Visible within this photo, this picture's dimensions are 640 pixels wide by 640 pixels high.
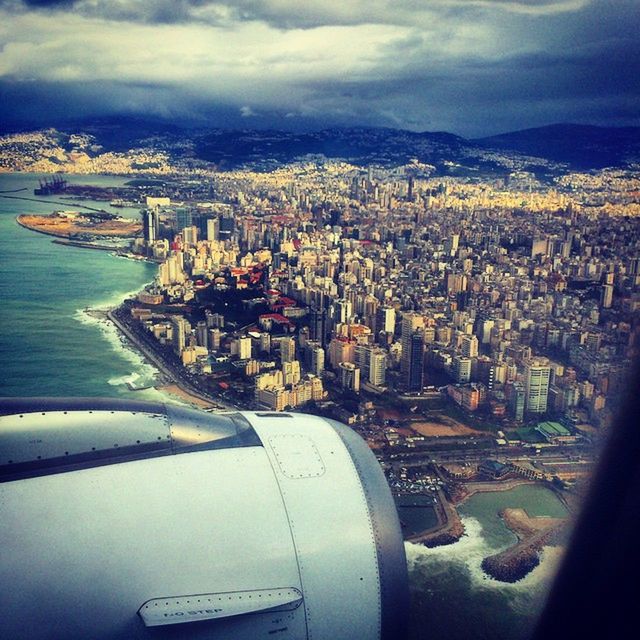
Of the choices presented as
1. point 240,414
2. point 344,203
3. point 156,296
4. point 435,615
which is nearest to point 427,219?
point 344,203

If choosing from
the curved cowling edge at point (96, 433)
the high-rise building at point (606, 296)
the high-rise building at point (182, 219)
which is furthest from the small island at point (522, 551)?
the high-rise building at point (182, 219)

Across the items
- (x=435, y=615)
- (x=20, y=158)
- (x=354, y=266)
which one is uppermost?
(x=20, y=158)

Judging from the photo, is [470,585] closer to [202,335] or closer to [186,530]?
[186,530]

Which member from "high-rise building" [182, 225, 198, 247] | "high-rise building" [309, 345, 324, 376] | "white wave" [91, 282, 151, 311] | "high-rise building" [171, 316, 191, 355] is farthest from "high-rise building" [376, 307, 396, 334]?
"high-rise building" [182, 225, 198, 247]

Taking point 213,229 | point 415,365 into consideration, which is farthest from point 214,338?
point 213,229

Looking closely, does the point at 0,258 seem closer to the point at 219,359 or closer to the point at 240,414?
the point at 219,359

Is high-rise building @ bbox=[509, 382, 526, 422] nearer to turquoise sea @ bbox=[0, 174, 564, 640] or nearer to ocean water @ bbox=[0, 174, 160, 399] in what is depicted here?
turquoise sea @ bbox=[0, 174, 564, 640]

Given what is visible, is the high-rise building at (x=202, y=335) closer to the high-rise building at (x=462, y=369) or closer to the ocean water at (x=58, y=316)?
the ocean water at (x=58, y=316)
